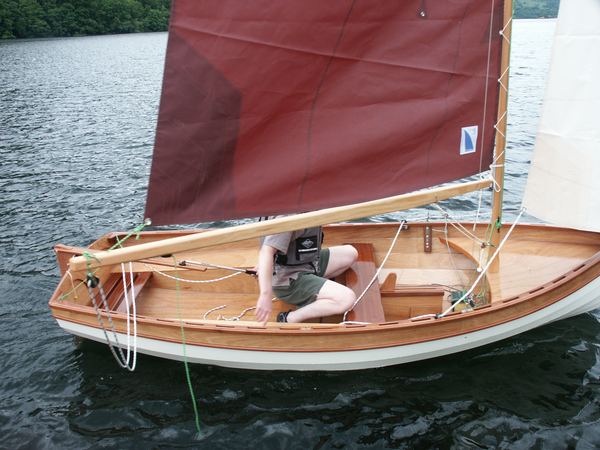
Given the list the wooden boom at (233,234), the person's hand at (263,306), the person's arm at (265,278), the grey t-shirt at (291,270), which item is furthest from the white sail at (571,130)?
the person's hand at (263,306)

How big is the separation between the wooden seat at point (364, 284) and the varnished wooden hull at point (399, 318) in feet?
0.65

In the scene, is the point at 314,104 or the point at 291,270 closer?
the point at 314,104

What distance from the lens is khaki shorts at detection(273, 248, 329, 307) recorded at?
6.33 meters

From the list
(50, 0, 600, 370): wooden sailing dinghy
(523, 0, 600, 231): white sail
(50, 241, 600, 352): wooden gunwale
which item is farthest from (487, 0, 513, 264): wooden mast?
(50, 241, 600, 352): wooden gunwale

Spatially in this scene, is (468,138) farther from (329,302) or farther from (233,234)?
(233,234)

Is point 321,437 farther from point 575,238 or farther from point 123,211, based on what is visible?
point 123,211

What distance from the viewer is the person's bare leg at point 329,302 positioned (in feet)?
20.6

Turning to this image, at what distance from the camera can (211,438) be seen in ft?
19.5

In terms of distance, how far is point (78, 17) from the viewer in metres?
75.8

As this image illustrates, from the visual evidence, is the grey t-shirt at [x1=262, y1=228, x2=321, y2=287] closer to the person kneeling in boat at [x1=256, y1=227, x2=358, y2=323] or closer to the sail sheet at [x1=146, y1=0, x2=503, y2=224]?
the person kneeling in boat at [x1=256, y1=227, x2=358, y2=323]

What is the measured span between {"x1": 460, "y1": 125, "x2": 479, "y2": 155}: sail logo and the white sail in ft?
2.85

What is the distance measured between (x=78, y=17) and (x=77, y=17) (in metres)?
0.13

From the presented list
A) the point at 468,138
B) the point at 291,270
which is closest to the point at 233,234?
the point at 291,270

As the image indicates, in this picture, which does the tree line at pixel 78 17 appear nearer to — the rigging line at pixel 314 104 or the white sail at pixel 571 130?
the rigging line at pixel 314 104
